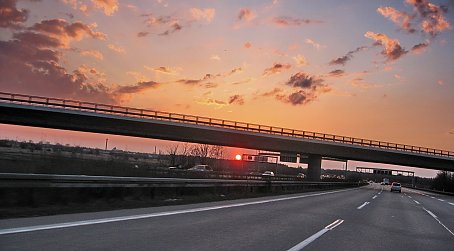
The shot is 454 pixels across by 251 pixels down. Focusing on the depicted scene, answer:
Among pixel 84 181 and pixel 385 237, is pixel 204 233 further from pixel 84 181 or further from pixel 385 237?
pixel 84 181

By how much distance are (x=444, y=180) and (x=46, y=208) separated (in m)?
96.6

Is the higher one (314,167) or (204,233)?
(314,167)

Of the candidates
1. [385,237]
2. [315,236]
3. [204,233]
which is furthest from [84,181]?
[385,237]

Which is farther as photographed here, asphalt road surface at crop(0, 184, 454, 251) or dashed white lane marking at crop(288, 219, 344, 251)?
dashed white lane marking at crop(288, 219, 344, 251)

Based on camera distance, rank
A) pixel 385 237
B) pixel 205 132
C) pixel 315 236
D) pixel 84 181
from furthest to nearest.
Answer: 1. pixel 205 132
2. pixel 84 181
3. pixel 385 237
4. pixel 315 236

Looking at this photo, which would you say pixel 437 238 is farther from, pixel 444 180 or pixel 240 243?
pixel 444 180

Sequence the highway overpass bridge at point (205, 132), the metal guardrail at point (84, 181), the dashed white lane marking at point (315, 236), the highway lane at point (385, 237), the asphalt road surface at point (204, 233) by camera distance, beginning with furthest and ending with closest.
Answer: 1. the highway overpass bridge at point (205, 132)
2. the metal guardrail at point (84, 181)
3. the highway lane at point (385, 237)
4. the dashed white lane marking at point (315, 236)
5. the asphalt road surface at point (204, 233)

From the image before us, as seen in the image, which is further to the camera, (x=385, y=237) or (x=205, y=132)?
(x=205, y=132)

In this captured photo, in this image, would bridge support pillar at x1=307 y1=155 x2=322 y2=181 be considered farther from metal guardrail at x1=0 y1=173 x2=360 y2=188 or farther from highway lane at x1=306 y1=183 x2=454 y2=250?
highway lane at x1=306 y1=183 x2=454 y2=250

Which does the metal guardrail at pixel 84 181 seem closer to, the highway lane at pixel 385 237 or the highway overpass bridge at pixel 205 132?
the highway lane at pixel 385 237

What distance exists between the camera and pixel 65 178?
13.5m

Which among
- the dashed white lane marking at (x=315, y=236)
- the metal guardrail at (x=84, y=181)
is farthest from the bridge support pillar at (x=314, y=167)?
the dashed white lane marking at (x=315, y=236)

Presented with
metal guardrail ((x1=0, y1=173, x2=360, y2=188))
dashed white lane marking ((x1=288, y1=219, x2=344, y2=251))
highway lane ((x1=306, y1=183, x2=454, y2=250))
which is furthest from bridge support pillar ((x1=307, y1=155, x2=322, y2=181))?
dashed white lane marking ((x1=288, y1=219, x2=344, y2=251))

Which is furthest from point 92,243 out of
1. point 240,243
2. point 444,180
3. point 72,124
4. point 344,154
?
point 444,180
